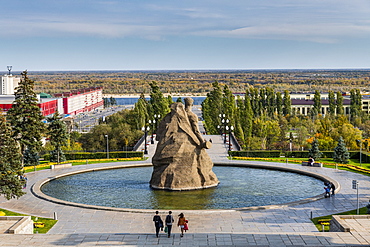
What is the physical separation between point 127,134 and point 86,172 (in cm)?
2253

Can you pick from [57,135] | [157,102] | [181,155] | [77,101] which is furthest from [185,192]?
[77,101]

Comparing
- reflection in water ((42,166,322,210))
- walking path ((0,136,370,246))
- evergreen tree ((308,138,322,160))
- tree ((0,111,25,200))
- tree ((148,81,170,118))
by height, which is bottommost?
reflection in water ((42,166,322,210))

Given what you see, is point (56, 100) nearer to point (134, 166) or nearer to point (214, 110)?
point (214, 110)

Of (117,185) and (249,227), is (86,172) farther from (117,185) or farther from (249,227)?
(249,227)

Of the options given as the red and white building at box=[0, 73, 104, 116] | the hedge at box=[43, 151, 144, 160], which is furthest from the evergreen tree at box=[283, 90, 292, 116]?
the hedge at box=[43, 151, 144, 160]

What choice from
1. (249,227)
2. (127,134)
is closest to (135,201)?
(249,227)

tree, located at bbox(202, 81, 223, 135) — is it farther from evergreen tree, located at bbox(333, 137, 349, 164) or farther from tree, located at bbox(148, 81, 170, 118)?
evergreen tree, located at bbox(333, 137, 349, 164)

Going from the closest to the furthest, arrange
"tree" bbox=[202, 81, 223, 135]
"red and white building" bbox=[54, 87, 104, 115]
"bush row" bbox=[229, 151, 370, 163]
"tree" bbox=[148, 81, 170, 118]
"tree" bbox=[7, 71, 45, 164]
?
"tree" bbox=[7, 71, 45, 164] < "bush row" bbox=[229, 151, 370, 163] < "tree" bbox=[148, 81, 170, 118] < "tree" bbox=[202, 81, 223, 135] < "red and white building" bbox=[54, 87, 104, 115]

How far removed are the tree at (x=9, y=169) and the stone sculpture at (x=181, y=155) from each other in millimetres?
9473

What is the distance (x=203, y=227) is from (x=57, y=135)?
25.9 meters

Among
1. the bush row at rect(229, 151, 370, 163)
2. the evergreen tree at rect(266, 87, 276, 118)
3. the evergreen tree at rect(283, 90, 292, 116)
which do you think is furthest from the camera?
the evergreen tree at rect(283, 90, 292, 116)

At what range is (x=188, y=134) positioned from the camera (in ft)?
118

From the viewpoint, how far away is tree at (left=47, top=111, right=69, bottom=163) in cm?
4847

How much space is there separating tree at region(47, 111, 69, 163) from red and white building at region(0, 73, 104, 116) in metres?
50.2
